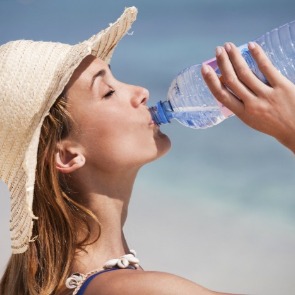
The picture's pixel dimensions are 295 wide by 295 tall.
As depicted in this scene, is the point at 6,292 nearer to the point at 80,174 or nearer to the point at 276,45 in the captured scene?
the point at 80,174

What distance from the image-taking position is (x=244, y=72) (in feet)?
10.1

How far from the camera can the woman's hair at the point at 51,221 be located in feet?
12.8

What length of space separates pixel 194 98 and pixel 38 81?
3.95 feet

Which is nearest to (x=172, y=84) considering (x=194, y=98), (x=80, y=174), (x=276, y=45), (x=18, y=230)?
(x=194, y=98)

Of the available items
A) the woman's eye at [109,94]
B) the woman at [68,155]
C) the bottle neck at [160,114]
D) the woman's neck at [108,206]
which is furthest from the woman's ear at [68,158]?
the bottle neck at [160,114]

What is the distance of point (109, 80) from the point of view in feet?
13.4

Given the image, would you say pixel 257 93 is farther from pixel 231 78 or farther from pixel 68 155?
pixel 68 155

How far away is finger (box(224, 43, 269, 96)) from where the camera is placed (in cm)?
304

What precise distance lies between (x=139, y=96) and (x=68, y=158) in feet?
1.74

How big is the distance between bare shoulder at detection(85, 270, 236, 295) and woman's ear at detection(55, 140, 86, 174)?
0.76 meters

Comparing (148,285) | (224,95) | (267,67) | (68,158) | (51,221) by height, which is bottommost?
(148,285)

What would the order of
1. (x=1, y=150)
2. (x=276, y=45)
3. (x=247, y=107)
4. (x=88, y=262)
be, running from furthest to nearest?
(x=276, y=45) < (x=1, y=150) < (x=88, y=262) < (x=247, y=107)

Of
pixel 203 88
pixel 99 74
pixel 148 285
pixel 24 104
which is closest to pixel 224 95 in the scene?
pixel 148 285

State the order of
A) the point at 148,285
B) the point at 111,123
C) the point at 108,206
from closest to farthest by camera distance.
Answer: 1. the point at 148,285
2. the point at 111,123
3. the point at 108,206
